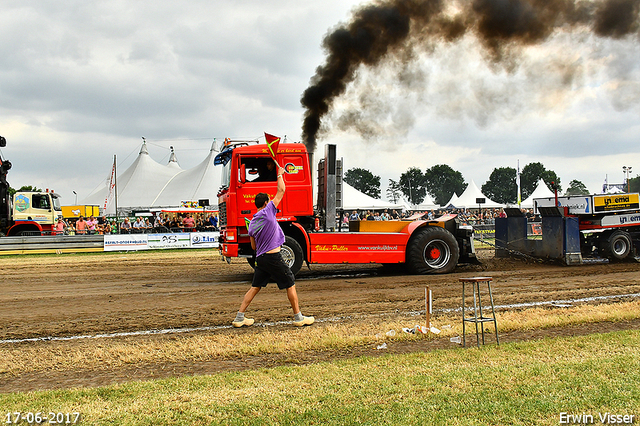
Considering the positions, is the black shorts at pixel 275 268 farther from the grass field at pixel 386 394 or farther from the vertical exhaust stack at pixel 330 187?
the vertical exhaust stack at pixel 330 187

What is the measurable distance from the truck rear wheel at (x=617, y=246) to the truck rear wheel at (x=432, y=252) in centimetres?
454

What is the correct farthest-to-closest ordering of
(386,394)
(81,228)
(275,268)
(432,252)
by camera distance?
(81,228) → (432,252) → (275,268) → (386,394)

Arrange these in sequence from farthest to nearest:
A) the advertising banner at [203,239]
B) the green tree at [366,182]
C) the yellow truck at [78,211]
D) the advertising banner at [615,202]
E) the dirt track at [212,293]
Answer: the green tree at [366,182], the yellow truck at [78,211], the advertising banner at [203,239], the advertising banner at [615,202], the dirt track at [212,293]

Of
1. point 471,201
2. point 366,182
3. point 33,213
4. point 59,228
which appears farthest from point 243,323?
point 366,182

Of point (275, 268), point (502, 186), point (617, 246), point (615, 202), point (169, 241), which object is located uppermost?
point (502, 186)

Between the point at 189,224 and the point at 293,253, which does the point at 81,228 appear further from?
the point at 293,253

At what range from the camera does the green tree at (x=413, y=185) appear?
13575cm

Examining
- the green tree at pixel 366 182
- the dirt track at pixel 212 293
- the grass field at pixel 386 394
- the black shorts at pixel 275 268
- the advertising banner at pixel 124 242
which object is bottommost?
the dirt track at pixel 212 293

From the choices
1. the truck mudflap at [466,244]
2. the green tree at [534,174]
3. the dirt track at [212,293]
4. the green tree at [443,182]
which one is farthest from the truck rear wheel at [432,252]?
the green tree at [443,182]

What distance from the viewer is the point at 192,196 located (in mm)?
43906

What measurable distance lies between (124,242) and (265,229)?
18087 mm

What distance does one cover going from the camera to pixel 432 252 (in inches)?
470

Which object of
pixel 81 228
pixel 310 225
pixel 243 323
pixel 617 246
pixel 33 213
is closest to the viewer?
pixel 243 323

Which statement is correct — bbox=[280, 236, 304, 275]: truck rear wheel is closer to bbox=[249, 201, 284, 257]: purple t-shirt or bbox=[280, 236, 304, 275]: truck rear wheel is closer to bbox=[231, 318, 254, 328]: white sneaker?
bbox=[231, 318, 254, 328]: white sneaker
